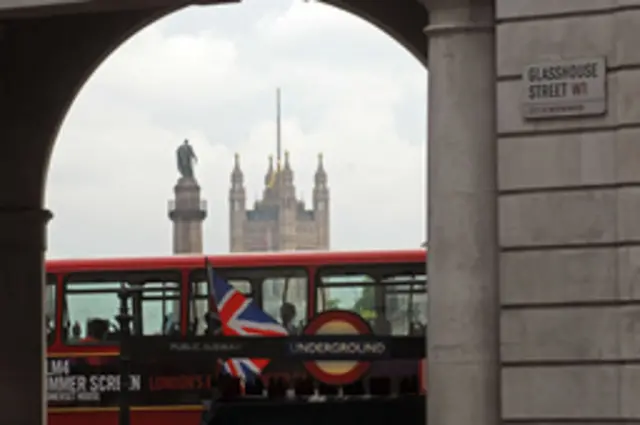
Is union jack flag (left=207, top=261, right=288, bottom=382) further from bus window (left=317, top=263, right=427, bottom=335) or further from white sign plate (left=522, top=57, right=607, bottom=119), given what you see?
white sign plate (left=522, top=57, right=607, bottom=119)

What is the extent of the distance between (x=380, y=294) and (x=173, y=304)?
4.14 m

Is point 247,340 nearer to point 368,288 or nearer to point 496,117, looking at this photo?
point 496,117

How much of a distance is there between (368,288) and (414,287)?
87cm

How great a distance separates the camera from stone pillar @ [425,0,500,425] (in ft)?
50.6

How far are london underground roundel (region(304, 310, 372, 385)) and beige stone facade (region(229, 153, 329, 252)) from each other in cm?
14809

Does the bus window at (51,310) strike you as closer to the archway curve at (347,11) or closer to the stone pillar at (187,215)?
the archway curve at (347,11)

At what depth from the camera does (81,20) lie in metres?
25.0

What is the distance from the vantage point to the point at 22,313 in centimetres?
2433

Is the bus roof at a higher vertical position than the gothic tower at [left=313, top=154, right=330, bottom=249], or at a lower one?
lower

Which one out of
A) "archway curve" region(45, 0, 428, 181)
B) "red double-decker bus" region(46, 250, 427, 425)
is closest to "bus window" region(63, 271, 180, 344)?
"red double-decker bus" region(46, 250, 427, 425)

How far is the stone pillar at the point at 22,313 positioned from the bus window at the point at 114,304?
772cm

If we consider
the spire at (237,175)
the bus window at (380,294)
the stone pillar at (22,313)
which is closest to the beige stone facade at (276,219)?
the spire at (237,175)

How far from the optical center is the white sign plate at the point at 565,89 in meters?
15.0

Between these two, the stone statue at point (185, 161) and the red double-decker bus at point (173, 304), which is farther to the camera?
the stone statue at point (185, 161)
